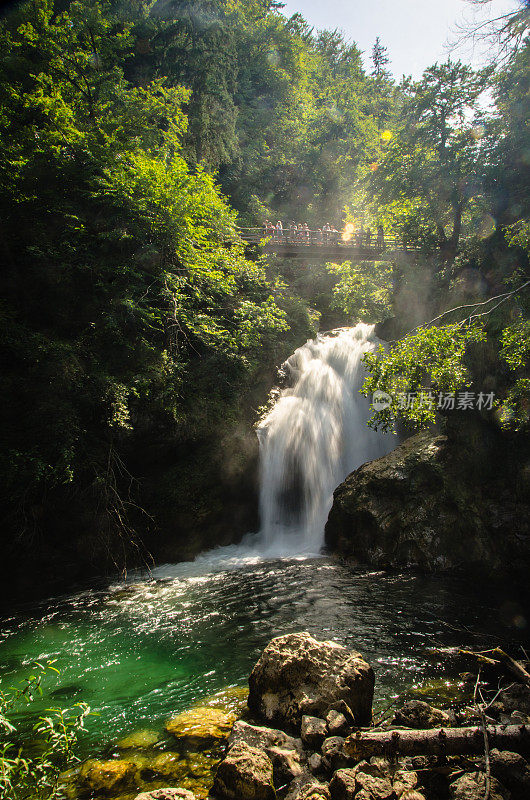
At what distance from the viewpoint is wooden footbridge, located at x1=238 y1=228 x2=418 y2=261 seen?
69.6ft

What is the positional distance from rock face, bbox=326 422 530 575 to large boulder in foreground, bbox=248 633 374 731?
5.81m

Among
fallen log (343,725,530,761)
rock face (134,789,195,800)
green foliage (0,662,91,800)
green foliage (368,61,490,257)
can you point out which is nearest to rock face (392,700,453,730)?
fallen log (343,725,530,761)

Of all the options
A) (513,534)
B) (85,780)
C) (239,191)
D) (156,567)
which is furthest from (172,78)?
(85,780)

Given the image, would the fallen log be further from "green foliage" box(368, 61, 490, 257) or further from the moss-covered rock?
"green foliage" box(368, 61, 490, 257)

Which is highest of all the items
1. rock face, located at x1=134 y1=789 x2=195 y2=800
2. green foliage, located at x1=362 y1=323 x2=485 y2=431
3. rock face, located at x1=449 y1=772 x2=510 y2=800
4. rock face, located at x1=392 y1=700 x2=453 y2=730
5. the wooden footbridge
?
the wooden footbridge

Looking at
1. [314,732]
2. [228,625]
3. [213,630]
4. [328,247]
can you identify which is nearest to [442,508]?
[228,625]

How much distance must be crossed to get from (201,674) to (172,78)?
24.1 meters

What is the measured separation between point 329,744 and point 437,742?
95 cm

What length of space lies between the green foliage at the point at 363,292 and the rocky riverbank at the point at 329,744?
71.4ft

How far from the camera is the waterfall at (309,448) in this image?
A: 12.8 m

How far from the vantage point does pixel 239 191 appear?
26.5 meters

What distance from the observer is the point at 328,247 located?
21859mm

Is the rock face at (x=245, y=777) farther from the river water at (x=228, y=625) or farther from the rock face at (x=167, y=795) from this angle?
the river water at (x=228, y=625)

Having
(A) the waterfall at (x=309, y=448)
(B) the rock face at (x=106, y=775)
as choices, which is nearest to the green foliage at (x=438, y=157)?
(A) the waterfall at (x=309, y=448)
